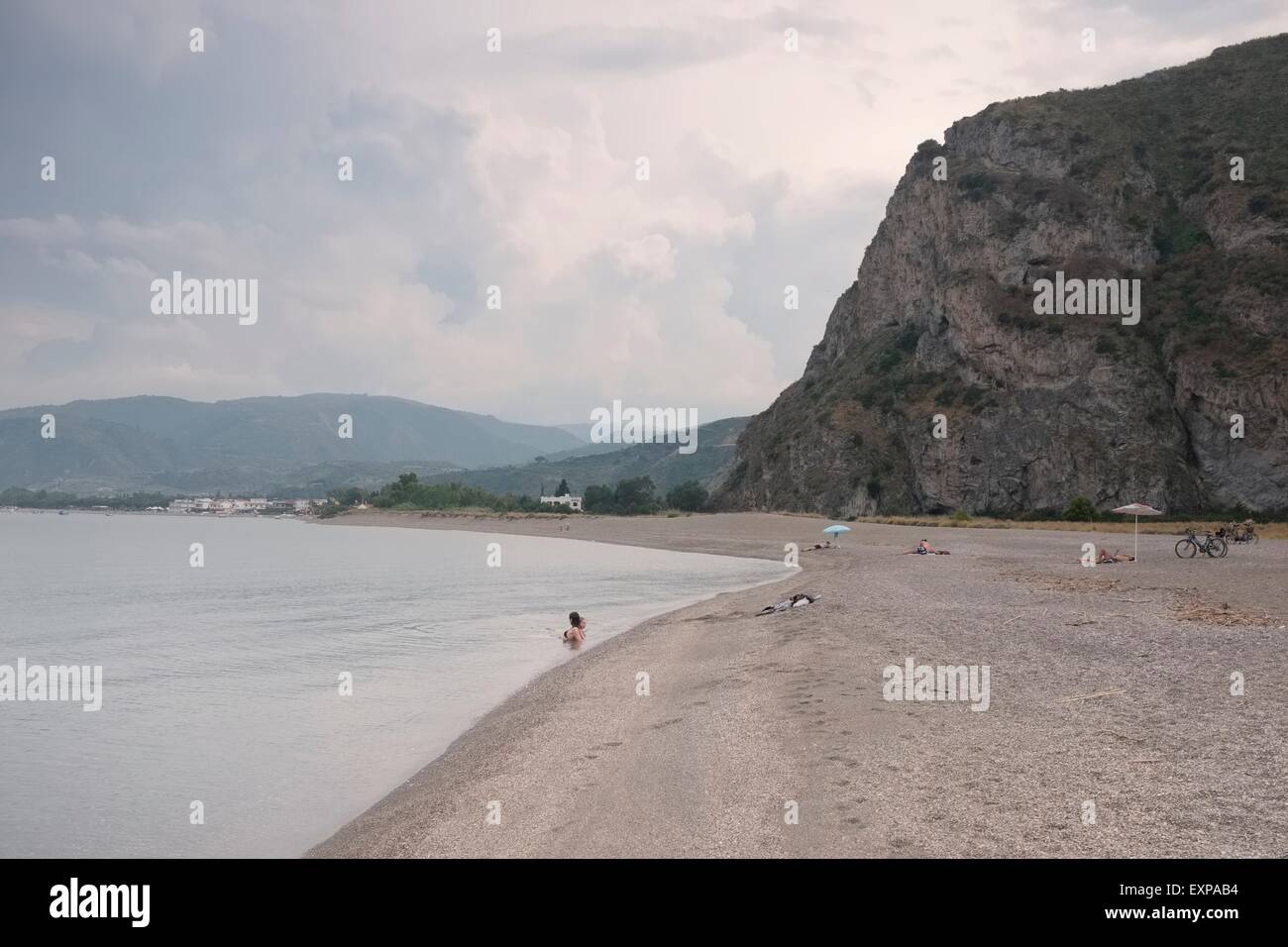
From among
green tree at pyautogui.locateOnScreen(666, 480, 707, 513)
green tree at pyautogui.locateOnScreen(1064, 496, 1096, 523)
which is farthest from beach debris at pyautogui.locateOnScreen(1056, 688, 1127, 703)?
green tree at pyautogui.locateOnScreen(666, 480, 707, 513)

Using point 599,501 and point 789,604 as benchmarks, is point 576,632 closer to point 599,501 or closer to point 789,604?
point 789,604

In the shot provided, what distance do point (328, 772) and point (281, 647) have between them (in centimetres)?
1405

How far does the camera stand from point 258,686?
793 inches

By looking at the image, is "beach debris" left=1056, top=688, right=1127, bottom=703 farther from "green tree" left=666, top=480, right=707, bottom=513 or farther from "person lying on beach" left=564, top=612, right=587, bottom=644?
"green tree" left=666, top=480, right=707, bottom=513

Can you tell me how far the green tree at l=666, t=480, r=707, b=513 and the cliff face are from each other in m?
4.57

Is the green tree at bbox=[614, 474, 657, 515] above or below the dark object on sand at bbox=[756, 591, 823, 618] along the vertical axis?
above

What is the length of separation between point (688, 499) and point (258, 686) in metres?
107

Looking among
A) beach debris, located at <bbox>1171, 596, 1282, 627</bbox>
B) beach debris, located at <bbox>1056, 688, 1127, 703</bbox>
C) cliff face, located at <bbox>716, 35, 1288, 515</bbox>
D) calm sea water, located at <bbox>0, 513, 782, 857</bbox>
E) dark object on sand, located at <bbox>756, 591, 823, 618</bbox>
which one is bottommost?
calm sea water, located at <bbox>0, 513, 782, 857</bbox>

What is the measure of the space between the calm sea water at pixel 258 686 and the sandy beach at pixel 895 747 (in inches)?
53.2

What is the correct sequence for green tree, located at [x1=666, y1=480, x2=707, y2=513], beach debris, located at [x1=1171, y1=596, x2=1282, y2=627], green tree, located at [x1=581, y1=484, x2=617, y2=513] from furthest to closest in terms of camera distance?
green tree, located at [x1=581, y1=484, x2=617, y2=513] → green tree, located at [x1=666, y1=480, x2=707, y2=513] → beach debris, located at [x1=1171, y1=596, x2=1282, y2=627]

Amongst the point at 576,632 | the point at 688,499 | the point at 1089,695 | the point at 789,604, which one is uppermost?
the point at 688,499

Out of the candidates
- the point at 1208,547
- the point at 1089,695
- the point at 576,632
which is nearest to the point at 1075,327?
the point at 1208,547

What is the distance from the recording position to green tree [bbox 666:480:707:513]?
124m

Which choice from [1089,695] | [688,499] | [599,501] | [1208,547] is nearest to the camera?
[1089,695]
